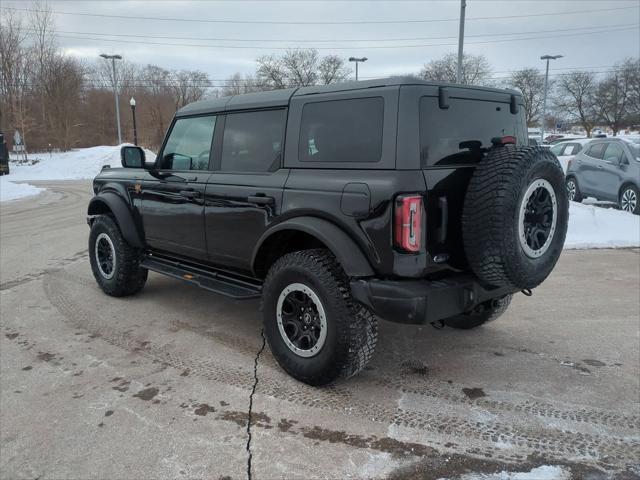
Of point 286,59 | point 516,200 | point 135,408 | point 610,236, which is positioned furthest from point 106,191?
point 286,59

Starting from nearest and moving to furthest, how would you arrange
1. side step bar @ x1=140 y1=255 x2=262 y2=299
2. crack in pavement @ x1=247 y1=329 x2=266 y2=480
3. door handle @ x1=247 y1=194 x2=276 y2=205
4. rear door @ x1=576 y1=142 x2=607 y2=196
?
crack in pavement @ x1=247 y1=329 x2=266 y2=480, door handle @ x1=247 y1=194 x2=276 y2=205, side step bar @ x1=140 y1=255 x2=262 y2=299, rear door @ x1=576 y1=142 x2=607 y2=196

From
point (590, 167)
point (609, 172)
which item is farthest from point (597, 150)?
point (609, 172)

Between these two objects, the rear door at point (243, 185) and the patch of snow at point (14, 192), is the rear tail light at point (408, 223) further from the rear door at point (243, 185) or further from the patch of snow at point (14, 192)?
the patch of snow at point (14, 192)

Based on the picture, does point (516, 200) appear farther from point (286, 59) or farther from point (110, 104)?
point (110, 104)

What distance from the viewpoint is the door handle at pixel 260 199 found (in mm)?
3711

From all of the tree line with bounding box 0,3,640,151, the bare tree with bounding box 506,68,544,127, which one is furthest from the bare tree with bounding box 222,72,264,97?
the bare tree with bounding box 506,68,544,127

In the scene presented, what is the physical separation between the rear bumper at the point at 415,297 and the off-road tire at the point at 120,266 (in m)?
3.08

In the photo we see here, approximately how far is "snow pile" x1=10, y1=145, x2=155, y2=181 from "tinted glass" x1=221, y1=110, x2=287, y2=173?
91.7 ft

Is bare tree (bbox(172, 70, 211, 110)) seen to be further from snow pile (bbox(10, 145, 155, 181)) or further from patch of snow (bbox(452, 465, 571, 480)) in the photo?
patch of snow (bbox(452, 465, 571, 480))

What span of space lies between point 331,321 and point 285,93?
177 cm

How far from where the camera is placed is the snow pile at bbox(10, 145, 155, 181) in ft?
104

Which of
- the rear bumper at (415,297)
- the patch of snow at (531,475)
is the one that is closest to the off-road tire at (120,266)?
the rear bumper at (415,297)

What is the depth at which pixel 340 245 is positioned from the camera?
3.20 meters

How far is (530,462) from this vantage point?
8.79ft
